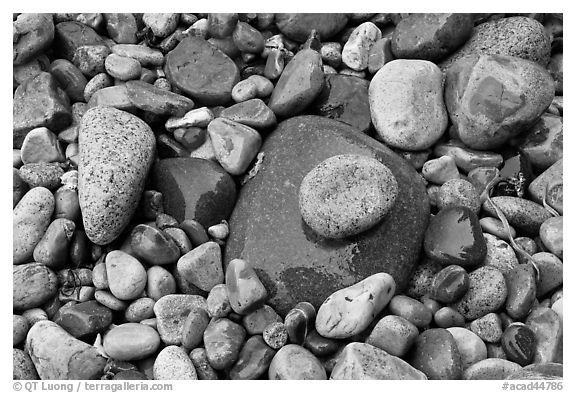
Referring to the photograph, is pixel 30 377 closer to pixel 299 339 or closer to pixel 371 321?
pixel 299 339

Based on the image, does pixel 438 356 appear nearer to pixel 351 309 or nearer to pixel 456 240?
pixel 351 309

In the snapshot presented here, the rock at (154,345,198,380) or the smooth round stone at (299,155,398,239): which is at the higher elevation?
the smooth round stone at (299,155,398,239)

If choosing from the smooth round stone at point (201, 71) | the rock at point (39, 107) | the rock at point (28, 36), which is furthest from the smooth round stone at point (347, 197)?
the rock at point (28, 36)

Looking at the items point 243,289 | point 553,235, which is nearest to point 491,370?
point 553,235

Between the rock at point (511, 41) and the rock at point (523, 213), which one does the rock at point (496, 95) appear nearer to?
the rock at point (511, 41)

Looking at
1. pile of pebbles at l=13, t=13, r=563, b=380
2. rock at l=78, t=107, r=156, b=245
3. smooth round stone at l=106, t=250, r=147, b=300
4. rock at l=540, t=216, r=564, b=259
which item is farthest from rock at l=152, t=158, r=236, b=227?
rock at l=540, t=216, r=564, b=259

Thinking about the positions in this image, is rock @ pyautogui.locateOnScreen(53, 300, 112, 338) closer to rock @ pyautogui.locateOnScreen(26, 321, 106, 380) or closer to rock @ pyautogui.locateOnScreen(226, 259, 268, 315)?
rock @ pyautogui.locateOnScreen(26, 321, 106, 380)
